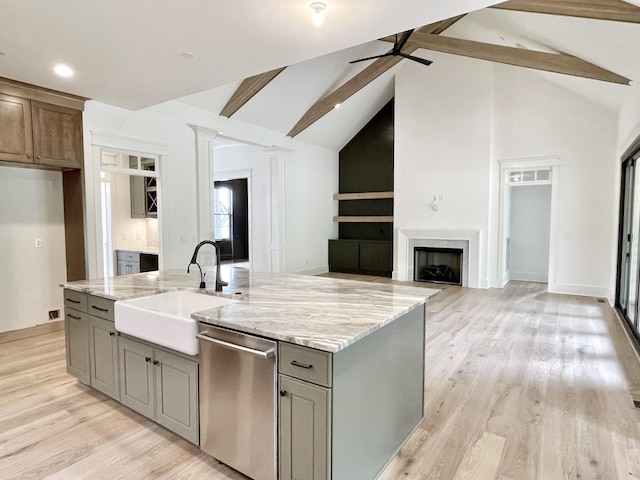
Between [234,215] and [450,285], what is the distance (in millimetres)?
6242

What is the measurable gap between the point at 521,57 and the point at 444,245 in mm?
3472

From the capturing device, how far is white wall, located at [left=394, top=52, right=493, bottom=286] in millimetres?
6984

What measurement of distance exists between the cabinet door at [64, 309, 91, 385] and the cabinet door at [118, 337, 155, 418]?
1.69 feet

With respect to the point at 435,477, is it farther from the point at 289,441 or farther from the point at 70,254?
the point at 70,254

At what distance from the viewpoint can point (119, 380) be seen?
2.55 meters

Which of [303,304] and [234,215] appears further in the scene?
[234,215]

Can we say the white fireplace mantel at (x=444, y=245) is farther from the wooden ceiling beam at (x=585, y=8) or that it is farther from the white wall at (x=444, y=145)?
the wooden ceiling beam at (x=585, y=8)

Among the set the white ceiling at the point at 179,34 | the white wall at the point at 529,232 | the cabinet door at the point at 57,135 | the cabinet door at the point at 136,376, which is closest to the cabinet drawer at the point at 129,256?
the cabinet door at the point at 57,135

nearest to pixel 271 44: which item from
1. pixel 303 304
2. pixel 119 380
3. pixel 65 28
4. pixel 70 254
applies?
pixel 65 28

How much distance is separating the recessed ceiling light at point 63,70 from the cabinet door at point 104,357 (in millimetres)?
2442

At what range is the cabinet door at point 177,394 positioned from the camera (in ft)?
6.71

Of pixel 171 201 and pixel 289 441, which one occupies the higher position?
pixel 171 201

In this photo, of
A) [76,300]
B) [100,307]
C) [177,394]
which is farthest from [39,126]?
[177,394]

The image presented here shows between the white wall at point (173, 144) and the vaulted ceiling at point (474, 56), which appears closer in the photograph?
the vaulted ceiling at point (474, 56)
